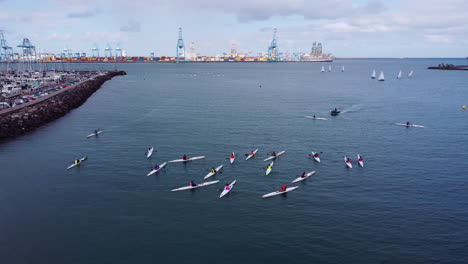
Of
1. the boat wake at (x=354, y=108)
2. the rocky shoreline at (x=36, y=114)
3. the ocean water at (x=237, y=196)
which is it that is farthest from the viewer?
the boat wake at (x=354, y=108)

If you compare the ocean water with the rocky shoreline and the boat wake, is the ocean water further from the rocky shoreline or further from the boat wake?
the boat wake

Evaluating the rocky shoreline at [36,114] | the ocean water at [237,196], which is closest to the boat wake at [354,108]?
the ocean water at [237,196]

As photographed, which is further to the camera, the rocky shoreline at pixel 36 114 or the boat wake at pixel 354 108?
the boat wake at pixel 354 108

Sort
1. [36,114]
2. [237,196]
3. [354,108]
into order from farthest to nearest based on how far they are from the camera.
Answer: [354,108] < [36,114] < [237,196]

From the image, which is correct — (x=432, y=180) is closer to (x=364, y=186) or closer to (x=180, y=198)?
(x=364, y=186)

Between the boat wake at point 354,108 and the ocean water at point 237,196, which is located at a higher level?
the boat wake at point 354,108

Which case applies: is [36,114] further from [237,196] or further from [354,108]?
[354,108]

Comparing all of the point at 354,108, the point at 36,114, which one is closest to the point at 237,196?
the point at 36,114

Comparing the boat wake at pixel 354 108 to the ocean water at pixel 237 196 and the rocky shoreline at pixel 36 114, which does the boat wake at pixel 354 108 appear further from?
the rocky shoreline at pixel 36 114

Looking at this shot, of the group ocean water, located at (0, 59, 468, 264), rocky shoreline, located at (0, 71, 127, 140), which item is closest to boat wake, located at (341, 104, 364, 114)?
ocean water, located at (0, 59, 468, 264)
